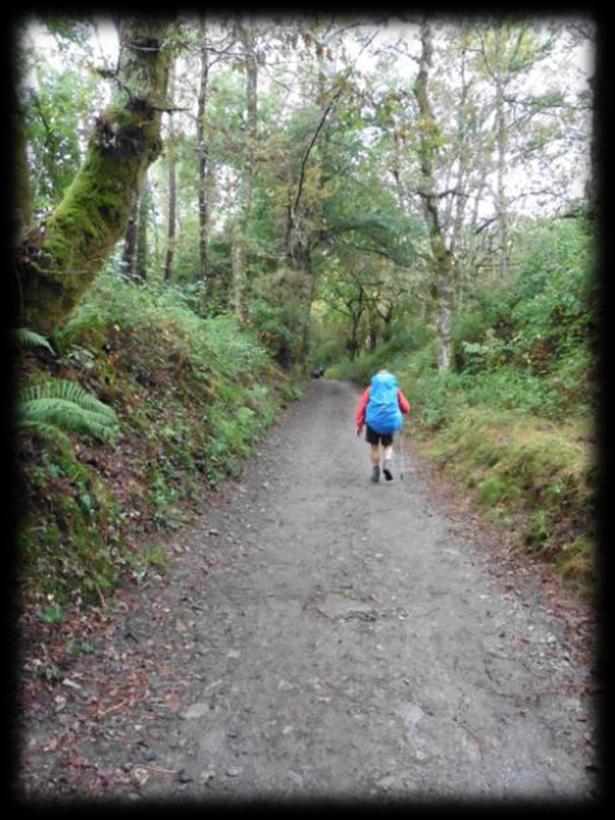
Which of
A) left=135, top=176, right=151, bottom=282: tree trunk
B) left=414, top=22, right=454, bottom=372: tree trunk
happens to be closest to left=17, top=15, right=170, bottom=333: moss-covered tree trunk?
left=135, top=176, right=151, bottom=282: tree trunk

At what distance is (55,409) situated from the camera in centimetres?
418

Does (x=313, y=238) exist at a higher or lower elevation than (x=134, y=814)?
higher

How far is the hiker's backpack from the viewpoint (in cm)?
845

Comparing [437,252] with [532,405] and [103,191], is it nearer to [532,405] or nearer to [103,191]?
[532,405]

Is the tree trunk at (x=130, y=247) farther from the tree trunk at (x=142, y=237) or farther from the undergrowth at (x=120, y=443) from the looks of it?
the tree trunk at (x=142, y=237)

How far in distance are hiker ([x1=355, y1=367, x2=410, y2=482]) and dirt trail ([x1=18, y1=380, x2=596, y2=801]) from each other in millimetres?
2319

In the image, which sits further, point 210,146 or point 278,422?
point 278,422

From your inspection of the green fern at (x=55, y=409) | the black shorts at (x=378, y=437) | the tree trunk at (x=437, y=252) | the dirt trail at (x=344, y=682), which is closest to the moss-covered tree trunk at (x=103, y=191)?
the green fern at (x=55, y=409)

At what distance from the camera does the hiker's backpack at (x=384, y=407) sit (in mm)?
8445

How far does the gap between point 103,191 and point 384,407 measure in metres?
5.17

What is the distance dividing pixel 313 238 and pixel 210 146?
1350 centimetres

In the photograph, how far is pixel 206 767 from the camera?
293 cm

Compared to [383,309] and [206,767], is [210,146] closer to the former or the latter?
[206,767]

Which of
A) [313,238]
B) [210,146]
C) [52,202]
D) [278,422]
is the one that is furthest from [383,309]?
[52,202]
